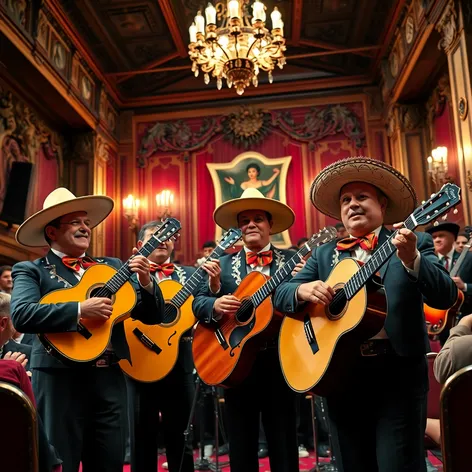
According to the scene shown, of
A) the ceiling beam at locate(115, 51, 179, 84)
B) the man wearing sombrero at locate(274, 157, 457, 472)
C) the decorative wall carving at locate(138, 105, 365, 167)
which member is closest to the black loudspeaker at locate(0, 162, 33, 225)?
the ceiling beam at locate(115, 51, 179, 84)

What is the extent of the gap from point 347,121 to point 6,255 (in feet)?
19.2

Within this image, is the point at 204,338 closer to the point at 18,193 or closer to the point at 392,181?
the point at 392,181

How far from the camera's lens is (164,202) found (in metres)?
9.11

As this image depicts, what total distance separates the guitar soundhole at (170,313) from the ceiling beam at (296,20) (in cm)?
592

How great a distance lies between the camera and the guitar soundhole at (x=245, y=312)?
9.28ft

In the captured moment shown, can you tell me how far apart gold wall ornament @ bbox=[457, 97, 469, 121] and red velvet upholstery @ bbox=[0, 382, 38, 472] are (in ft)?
18.2

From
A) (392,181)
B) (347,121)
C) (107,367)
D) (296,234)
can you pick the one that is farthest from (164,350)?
(347,121)

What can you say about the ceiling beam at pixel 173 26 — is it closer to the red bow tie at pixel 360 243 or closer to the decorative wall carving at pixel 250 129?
the decorative wall carving at pixel 250 129

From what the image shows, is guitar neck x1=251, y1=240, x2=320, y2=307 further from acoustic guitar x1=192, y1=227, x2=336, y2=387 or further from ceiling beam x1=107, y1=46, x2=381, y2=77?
ceiling beam x1=107, y1=46, x2=381, y2=77

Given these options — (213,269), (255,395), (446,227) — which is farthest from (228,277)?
(446,227)

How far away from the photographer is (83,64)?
8547mm

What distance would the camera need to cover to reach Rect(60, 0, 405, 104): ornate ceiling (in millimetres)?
7977

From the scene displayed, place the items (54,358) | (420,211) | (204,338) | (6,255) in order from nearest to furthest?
(420,211)
(54,358)
(204,338)
(6,255)

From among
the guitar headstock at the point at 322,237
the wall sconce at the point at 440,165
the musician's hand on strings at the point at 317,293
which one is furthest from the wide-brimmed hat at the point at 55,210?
the wall sconce at the point at 440,165
